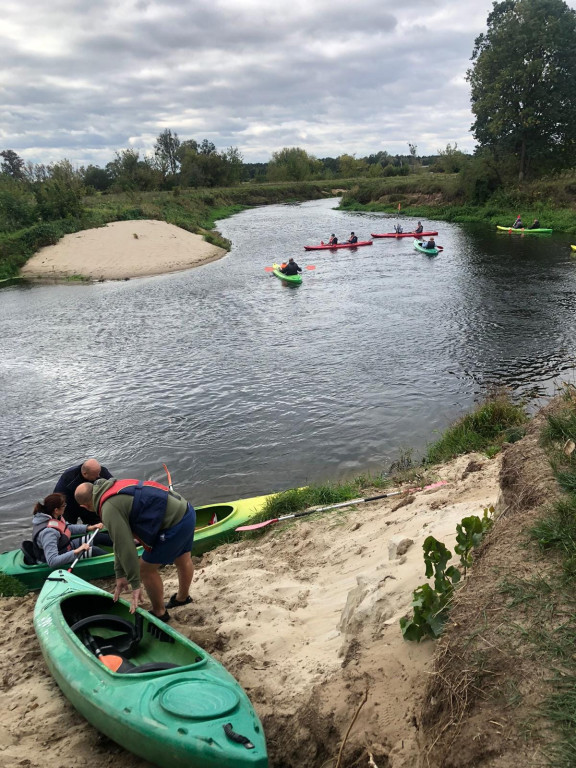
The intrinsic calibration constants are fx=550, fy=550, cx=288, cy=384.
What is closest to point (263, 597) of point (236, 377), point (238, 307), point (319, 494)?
point (319, 494)

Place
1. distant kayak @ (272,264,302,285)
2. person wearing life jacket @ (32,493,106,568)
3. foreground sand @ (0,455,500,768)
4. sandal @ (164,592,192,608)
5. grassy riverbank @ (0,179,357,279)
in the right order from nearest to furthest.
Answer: foreground sand @ (0,455,500,768), sandal @ (164,592,192,608), person wearing life jacket @ (32,493,106,568), distant kayak @ (272,264,302,285), grassy riverbank @ (0,179,357,279)

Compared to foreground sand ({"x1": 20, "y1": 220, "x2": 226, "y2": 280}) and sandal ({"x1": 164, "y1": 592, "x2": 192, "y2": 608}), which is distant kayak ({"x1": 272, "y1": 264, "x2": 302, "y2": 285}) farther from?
sandal ({"x1": 164, "y1": 592, "x2": 192, "y2": 608})

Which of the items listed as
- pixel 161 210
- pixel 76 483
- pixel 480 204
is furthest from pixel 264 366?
pixel 480 204

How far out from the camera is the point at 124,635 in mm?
4895

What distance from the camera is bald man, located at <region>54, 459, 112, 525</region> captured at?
6.31 meters

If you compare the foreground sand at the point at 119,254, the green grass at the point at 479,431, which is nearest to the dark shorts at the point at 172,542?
the green grass at the point at 479,431

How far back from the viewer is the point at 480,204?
142 feet

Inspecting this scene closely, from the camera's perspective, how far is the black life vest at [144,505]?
14.8 ft

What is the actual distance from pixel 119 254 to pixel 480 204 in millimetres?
28247

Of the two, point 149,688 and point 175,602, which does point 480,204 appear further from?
point 149,688

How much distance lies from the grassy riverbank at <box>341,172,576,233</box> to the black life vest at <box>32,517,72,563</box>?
3368 cm

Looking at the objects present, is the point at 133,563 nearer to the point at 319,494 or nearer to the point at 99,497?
the point at 99,497

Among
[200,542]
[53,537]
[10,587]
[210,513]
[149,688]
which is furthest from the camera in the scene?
[210,513]

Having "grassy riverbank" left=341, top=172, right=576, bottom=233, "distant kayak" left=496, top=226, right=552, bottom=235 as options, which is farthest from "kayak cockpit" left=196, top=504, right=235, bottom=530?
"grassy riverbank" left=341, top=172, right=576, bottom=233
